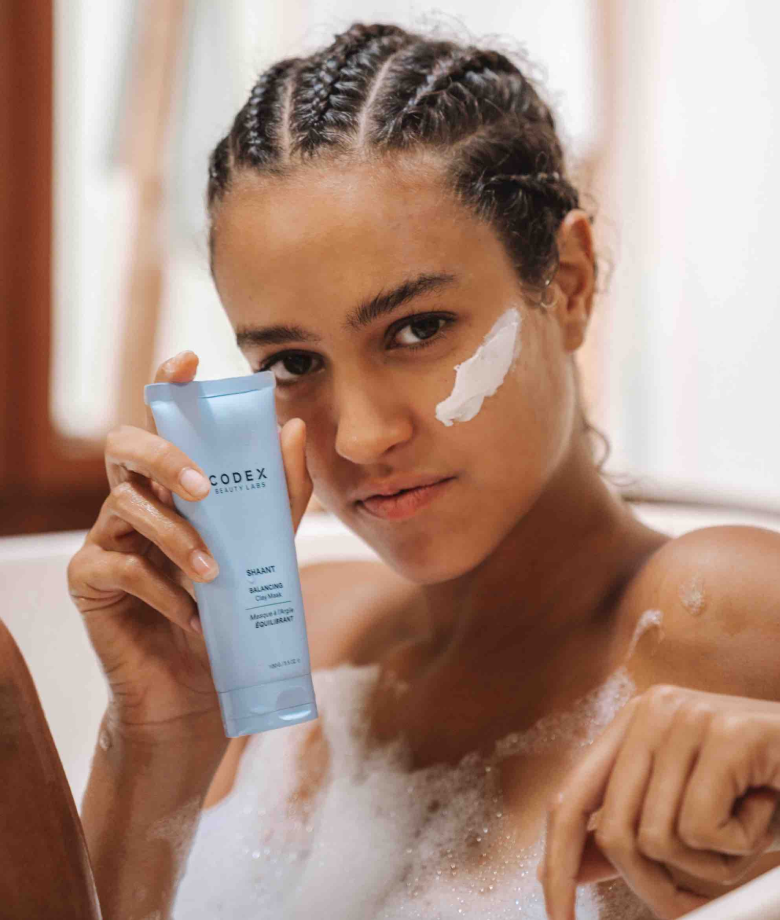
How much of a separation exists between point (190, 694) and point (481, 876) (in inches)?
10.0

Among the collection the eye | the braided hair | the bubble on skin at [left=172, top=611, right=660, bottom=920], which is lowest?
the bubble on skin at [left=172, top=611, right=660, bottom=920]

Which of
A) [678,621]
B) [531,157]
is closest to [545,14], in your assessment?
[531,157]

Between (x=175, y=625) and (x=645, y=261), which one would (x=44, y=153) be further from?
(x=175, y=625)

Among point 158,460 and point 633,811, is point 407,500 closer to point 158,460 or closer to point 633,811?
point 158,460

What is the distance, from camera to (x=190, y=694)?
76 cm

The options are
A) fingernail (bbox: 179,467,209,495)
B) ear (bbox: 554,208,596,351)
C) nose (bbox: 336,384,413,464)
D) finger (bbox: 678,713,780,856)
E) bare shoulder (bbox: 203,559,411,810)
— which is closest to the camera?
finger (bbox: 678,713,780,856)

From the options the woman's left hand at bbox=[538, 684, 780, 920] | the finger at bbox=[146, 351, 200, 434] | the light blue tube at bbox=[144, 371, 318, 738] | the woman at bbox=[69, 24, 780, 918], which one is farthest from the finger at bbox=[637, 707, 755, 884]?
the finger at bbox=[146, 351, 200, 434]

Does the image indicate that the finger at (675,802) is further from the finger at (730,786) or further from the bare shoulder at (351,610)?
the bare shoulder at (351,610)

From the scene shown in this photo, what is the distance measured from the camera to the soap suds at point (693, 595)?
68 cm

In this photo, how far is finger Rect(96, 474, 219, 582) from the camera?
0.62 meters

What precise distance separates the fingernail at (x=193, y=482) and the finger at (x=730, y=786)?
322mm

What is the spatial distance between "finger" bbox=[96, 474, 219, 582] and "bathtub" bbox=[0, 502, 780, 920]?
180 millimetres

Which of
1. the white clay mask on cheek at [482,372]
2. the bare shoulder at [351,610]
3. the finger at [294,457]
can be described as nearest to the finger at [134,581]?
the finger at [294,457]

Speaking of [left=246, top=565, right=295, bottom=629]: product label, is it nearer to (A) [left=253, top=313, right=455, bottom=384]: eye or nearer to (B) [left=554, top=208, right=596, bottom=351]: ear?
(A) [left=253, top=313, right=455, bottom=384]: eye
